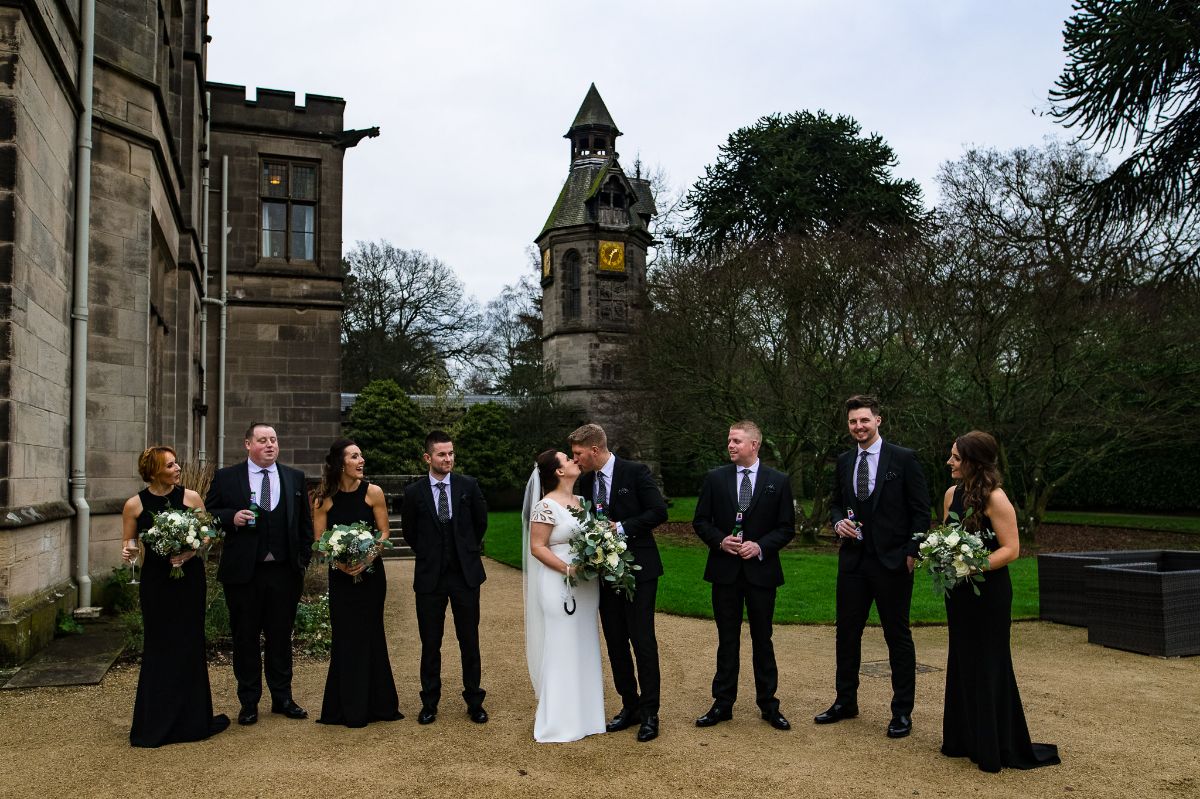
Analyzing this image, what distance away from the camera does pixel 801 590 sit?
509 inches

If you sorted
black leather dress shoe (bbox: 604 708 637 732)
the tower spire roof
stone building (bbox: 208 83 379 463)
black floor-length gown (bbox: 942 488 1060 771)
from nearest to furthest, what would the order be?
1. black floor-length gown (bbox: 942 488 1060 771)
2. black leather dress shoe (bbox: 604 708 637 732)
3. stone building (bbox: 208 83 379 463)
4. the tower spire roof

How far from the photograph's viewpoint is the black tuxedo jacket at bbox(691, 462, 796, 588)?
6219 millimetres

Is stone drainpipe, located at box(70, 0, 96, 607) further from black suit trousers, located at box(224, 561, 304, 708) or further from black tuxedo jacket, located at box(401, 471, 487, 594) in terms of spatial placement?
black tuxedo jacket, located at box(401, 471, 487, 594)

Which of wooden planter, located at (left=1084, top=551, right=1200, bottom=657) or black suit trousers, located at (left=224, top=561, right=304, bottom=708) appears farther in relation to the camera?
wooden planter, located at (left=1084, top=551, right=1200, bottom=657)

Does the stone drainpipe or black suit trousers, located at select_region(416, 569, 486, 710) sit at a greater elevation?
the stone drainpipe

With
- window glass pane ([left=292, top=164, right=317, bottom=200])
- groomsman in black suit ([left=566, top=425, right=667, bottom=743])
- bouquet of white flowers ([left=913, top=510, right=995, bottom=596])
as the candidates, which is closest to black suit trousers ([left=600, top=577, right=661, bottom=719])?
groomsman in black suit ([left=566, top=425, right=667, bottom=743])

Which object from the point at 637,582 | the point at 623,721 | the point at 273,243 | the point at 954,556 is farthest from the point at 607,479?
the point at 273,243

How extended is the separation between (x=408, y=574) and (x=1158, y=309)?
14.9 metres

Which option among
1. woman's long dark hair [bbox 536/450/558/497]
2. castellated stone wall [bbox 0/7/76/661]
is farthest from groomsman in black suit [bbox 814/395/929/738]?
castellated stone wall [bbox 0/7/76/661]

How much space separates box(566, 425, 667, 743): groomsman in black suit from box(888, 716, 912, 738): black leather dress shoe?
1.37 meters

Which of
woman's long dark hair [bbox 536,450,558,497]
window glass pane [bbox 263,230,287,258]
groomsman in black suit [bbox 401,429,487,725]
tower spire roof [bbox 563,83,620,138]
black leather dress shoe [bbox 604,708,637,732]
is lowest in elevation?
black leather dress shoe [bbox 604,708,637,732]

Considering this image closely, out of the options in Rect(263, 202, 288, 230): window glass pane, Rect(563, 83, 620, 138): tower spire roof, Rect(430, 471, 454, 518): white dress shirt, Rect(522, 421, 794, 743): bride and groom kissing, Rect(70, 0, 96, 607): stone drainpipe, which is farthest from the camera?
Rect(563, 83, 620, 138): tower spire roof

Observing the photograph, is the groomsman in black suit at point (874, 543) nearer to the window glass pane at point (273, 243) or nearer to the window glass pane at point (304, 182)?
the window glass pane at point (273, 243)

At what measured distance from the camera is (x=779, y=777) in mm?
5031
